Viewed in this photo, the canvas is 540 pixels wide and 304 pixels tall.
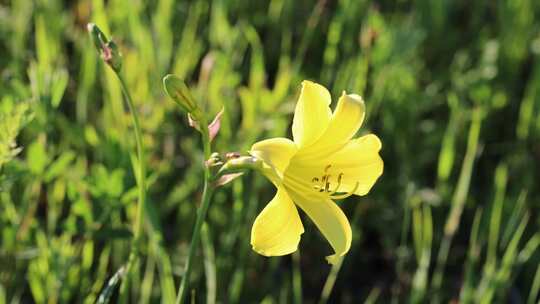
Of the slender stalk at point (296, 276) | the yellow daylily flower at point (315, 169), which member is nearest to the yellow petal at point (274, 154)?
the yellow daylily flower at point (315, 169)

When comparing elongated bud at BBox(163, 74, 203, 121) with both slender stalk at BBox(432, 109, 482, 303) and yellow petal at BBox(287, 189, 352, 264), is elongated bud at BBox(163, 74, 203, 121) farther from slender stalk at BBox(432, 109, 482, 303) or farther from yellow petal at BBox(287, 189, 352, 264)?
slender stalk at BBox(432, 109, 482, 303)

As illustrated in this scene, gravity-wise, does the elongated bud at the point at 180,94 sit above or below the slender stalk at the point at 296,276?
above

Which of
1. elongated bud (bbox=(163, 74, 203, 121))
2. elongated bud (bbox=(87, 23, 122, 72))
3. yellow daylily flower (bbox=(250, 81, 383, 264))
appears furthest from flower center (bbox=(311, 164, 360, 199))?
elongated bud (bbox=(87, 23, 122, 72))

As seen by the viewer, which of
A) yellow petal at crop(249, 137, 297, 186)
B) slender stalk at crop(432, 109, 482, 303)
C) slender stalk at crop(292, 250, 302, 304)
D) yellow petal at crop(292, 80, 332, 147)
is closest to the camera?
yellow petal at crop(249, 137, 297, 186)

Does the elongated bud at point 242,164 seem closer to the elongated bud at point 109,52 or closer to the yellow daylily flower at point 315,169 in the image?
the yellow daylily flower at point 315,169

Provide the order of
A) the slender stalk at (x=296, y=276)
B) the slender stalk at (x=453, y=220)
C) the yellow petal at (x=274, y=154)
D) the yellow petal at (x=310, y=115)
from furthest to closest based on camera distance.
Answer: the slender stalk at (x=453, y=220)
the slender stalk at (x=296, y=276)
the yellow petal at (x=310, y=115)
the yellow petal at (x=274, y=154)

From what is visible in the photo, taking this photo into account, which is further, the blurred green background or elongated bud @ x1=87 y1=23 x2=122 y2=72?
the blurred green background

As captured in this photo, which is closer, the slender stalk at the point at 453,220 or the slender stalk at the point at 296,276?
the slender stalk at the point at 296,276

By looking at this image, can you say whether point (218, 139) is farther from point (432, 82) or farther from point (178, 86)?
point (178, 86)
